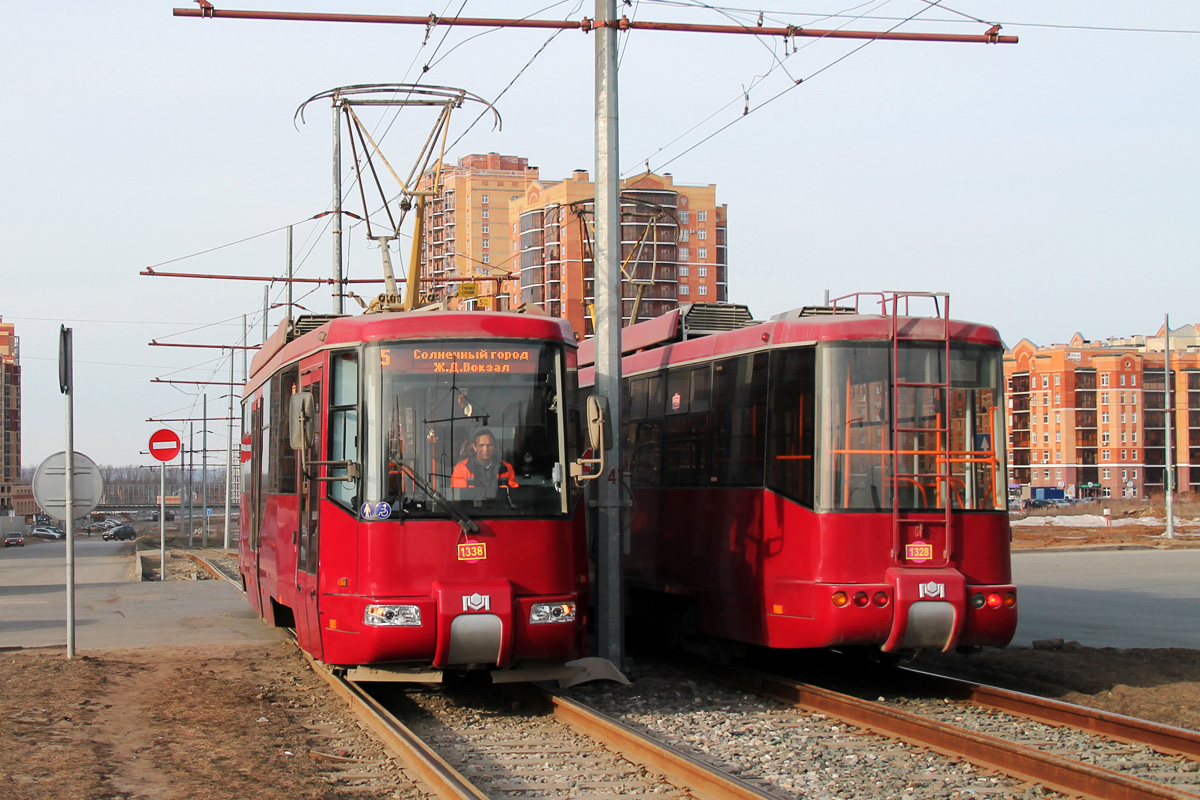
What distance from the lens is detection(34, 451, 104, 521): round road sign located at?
45.5 feet

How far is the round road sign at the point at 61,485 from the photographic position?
13.9m

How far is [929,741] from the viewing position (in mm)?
8711

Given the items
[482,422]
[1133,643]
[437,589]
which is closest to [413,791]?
[437,589]

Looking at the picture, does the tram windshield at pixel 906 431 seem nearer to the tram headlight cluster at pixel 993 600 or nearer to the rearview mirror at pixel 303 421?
the tram headlight cluster at pixel 993 600

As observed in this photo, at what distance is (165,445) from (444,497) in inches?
566

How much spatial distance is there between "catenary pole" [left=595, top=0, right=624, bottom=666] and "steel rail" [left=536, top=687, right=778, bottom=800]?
6.22ft

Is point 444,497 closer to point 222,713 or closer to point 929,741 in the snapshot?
point 222,713

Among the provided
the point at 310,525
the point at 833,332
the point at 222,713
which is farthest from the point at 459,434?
the point at 833,332

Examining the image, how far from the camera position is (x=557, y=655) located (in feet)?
32.1

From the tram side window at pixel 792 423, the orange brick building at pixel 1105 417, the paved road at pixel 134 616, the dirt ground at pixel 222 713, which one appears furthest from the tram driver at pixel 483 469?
the orange brick building at pixel 1105 417

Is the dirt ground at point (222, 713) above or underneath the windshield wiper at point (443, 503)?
underneath

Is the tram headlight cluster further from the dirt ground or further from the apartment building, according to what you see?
the apartment building

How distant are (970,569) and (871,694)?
1.55 m

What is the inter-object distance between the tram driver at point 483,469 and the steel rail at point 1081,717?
4.25 m
